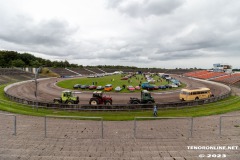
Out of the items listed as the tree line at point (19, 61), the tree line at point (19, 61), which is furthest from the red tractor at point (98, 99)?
the tree line at point (19, 61)

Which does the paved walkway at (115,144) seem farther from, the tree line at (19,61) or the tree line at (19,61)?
the tree line at (19,61)

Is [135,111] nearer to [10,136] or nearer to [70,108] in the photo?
[70,108]

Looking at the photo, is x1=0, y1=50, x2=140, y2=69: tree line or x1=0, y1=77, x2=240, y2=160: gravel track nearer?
x1=0, y1=77, x2=240, y2=160: gravel track

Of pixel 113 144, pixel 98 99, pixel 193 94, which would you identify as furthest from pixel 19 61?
pixel 113 144

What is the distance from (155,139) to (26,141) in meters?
7.38

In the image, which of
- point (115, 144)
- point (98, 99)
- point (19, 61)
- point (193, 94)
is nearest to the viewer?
point (115, 144)

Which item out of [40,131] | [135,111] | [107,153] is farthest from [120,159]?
[135,111]

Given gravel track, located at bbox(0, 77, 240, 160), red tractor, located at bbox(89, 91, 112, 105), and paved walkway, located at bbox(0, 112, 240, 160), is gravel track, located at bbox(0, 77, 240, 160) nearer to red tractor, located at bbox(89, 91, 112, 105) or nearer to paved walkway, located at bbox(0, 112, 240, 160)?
paved walkway, located at bbox(0, 112, 240, 160)

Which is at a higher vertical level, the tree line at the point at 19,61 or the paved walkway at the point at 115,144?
the tree line at the point at 19,61

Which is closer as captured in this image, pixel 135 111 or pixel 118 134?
pixel 118 134

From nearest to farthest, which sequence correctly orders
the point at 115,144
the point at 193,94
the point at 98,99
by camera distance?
the point at 115,144 → the point at 98,99 → the point at 193,94

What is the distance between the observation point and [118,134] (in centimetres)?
1260

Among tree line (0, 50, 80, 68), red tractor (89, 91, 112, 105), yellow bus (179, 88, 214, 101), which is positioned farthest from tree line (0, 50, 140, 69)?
yellow bus (179, 88, 214, 101)

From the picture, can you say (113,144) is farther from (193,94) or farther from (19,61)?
(19,61)
